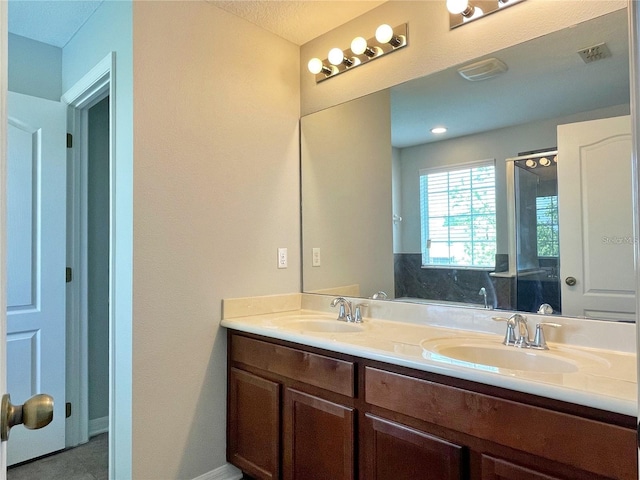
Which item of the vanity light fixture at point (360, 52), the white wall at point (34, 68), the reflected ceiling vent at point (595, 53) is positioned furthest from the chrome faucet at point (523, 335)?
the white wall at point (34, 68)

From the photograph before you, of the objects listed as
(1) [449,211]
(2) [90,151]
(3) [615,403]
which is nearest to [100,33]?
(2) [90,151]

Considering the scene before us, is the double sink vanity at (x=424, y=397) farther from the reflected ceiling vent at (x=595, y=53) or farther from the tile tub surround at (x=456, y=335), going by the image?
the reflected ceiling vent at (x=595, y=53)

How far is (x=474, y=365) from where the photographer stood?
1.22 metres

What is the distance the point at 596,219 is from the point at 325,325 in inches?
49.4

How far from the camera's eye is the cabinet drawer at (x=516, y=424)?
949 millimetres

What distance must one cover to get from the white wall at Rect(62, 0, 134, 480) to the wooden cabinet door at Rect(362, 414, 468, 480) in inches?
42.2

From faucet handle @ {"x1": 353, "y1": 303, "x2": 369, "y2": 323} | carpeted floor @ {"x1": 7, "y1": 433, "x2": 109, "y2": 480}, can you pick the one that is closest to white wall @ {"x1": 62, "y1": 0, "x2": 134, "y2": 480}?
carpeted floor @ {"x1": 7, "y1": 433, "x2": 109, "y2": 480}

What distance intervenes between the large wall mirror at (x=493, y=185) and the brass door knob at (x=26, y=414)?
156cm


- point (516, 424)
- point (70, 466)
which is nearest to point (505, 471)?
point (516, 424)

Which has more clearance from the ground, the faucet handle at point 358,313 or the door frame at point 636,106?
the door frame at point 636,106

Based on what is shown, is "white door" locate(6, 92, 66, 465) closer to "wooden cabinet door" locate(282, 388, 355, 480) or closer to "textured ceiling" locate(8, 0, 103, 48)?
"textured ceiling" locate(8, 0, 103, 48)

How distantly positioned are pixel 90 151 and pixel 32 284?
93cm

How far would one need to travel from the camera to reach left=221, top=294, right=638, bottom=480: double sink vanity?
1016 millimetres

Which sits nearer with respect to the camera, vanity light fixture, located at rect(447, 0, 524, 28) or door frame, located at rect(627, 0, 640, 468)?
door frame, located at rect(627, 0, 640, 468)
